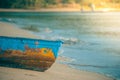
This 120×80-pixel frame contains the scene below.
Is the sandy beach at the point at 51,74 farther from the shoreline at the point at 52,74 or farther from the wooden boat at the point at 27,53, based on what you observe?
the wooden boat at the point at 27,53

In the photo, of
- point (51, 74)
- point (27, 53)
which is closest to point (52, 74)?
point (51, 74)

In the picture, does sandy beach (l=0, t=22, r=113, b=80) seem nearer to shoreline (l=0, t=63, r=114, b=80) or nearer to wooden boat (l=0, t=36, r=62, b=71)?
shoreline (l=0, t=63, r=114, b=80)

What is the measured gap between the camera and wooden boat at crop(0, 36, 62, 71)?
559 centimetres

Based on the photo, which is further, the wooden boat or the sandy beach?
the wooden boat

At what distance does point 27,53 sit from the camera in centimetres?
567

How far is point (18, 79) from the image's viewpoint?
195 inches

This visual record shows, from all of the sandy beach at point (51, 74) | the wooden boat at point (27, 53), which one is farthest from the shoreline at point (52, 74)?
the wooden boat at point (27, 53)

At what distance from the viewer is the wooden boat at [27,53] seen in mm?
5586

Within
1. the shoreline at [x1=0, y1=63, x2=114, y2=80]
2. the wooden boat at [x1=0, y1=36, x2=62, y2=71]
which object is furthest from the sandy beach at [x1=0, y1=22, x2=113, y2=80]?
the wooden boat at [x1=0, y1=36, x2=62, y2=71]

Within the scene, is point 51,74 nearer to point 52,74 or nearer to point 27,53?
point 52,74

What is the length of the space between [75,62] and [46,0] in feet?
50.5

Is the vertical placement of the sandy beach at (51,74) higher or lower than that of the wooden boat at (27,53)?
lower

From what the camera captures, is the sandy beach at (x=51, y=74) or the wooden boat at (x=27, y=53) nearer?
the sandy beach at (x=51, y=74)

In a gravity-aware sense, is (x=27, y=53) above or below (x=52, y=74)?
above
